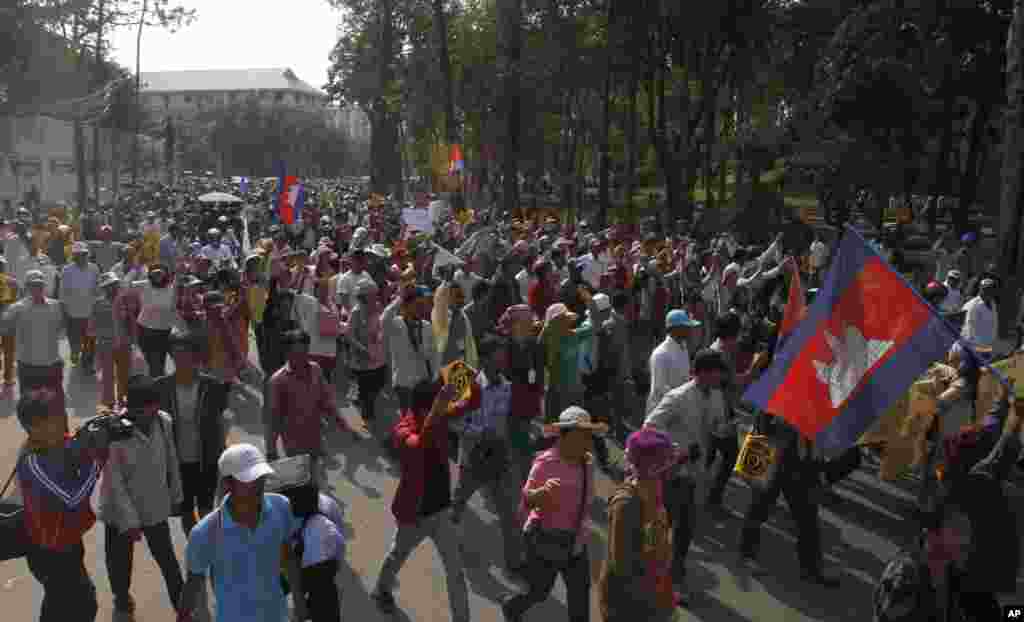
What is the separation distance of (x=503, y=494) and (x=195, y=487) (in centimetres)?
192

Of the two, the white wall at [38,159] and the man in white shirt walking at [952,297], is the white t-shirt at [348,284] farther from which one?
the white wall at [38,159]

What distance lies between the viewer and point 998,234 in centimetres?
1580

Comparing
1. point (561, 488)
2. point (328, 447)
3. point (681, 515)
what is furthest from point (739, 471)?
point (328, 447)

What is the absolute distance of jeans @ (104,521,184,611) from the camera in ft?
17.9

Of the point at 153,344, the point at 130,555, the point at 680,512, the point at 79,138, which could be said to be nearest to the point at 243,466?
the point at 130,555

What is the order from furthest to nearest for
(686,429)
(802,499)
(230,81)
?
(230,81)
(802,499)
(686,429)

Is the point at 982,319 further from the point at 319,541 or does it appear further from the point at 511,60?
the point at 511,60

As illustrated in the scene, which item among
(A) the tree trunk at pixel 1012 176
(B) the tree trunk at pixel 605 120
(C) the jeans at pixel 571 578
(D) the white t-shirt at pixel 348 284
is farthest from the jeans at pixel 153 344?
(B) the tree trunk at pixel 605 120

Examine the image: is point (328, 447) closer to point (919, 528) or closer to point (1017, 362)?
point (1017, 362)

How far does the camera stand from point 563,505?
16.4 feet

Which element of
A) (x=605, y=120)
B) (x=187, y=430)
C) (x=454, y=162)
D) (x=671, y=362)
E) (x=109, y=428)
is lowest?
(x=187, y=430)

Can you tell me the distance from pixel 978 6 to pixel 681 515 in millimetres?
23169

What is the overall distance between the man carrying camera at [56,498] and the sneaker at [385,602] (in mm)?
1689

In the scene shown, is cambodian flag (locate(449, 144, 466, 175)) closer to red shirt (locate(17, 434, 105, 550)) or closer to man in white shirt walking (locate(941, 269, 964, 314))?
man in white shirt walking (locate(941, 269, 964, 314))
